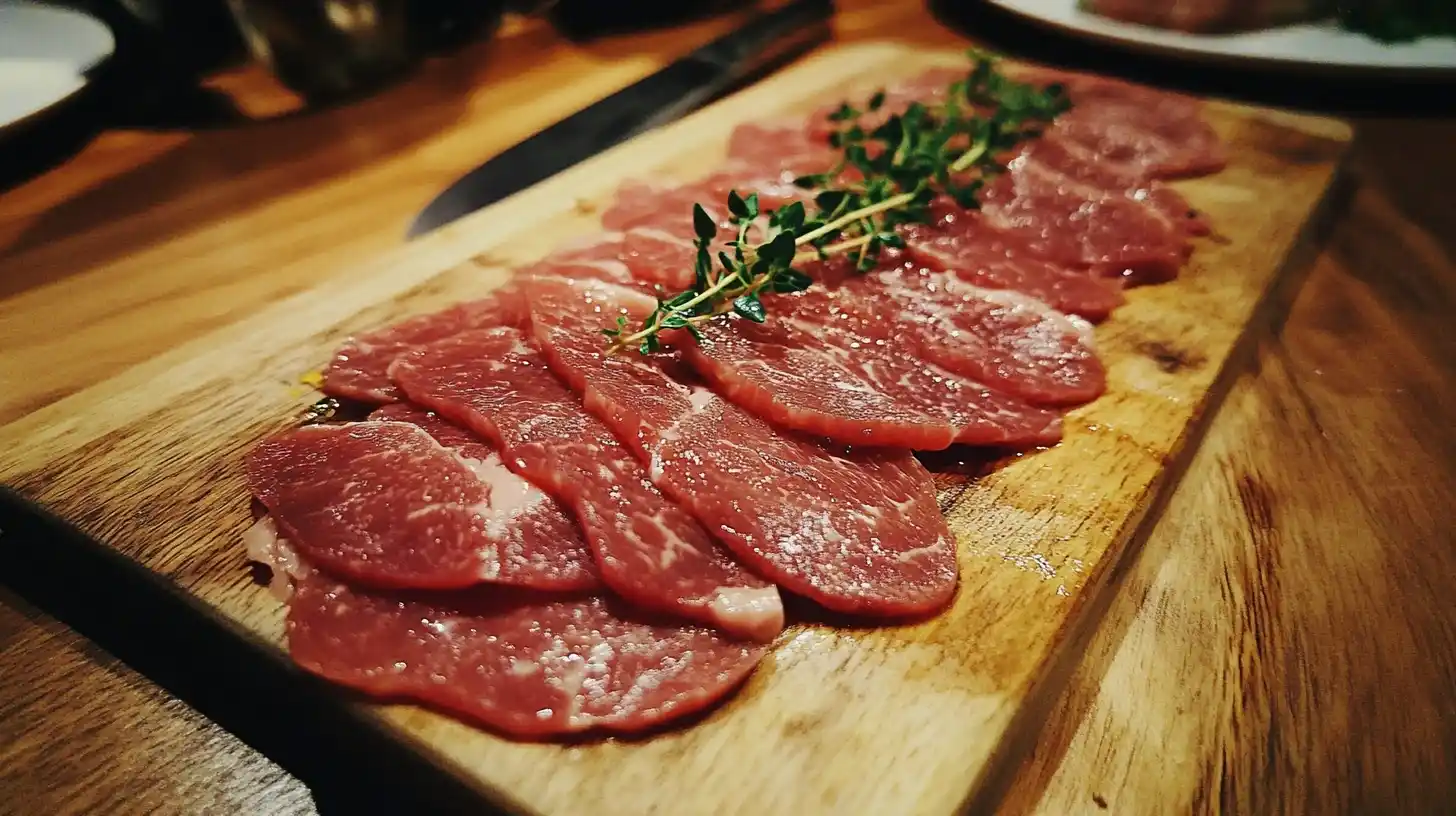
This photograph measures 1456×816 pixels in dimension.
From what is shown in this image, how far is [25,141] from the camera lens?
7.97 feet

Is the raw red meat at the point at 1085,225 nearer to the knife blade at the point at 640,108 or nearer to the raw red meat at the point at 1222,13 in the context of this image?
the knife blade at the point at 640,108

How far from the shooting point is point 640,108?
252 cm

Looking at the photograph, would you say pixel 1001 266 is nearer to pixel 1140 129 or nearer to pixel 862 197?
pixel 862 197

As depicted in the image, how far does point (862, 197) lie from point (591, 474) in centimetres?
93

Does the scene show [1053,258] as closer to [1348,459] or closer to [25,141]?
[1348,459]

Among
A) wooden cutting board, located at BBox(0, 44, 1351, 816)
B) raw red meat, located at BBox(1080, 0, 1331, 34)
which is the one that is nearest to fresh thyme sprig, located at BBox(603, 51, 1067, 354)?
wooden cutting board, located at BBox(0, 44, 1351, 816)

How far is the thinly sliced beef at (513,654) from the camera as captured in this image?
3.43 ft

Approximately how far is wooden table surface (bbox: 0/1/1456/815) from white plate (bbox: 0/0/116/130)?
7.7 inches

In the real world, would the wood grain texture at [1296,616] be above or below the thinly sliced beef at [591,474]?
below

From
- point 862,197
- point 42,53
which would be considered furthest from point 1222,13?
point 42,53

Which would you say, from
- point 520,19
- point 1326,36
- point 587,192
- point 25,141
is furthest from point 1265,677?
point 520,19

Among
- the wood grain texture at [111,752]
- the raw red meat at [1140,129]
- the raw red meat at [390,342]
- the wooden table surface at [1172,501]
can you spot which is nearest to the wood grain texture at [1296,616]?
the wooden table surface at [1172,501]

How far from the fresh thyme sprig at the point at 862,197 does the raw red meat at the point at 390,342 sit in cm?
27

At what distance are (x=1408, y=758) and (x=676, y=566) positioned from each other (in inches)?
36.5
